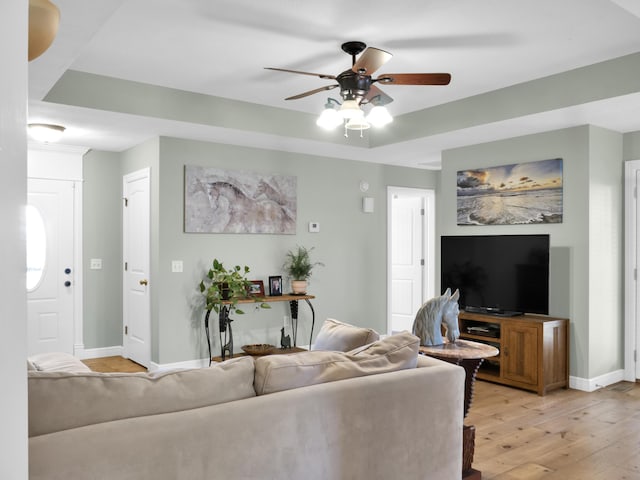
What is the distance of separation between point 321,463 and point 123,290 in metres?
4.73

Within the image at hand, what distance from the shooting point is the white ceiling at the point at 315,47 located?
2.93 meters

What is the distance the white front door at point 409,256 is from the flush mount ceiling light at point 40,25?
6.37 metres

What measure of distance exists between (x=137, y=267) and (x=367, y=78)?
3.46 meters

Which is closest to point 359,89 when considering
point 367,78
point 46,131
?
point 367,78

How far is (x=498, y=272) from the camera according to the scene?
16.1 ft

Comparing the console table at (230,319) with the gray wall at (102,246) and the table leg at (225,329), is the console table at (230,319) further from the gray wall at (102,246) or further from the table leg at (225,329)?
the gray wall at (102,246)

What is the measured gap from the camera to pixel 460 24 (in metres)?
3.16

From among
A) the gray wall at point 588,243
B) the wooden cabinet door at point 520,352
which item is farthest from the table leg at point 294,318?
the gray wall at point 588,243

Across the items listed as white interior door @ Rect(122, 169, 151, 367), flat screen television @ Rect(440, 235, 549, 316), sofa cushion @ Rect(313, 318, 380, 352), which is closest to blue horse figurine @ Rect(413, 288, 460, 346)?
sofa cushion @ Rect(313, 318, 380, 352)

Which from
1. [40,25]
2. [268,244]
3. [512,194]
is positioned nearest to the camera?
[40,25]

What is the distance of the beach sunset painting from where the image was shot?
15.7 ft

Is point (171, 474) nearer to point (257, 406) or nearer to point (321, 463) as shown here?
point (257, 406)

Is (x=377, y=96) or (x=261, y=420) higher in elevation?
(x=377, y=96)

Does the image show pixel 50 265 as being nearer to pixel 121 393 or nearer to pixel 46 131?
pixel 46 131
